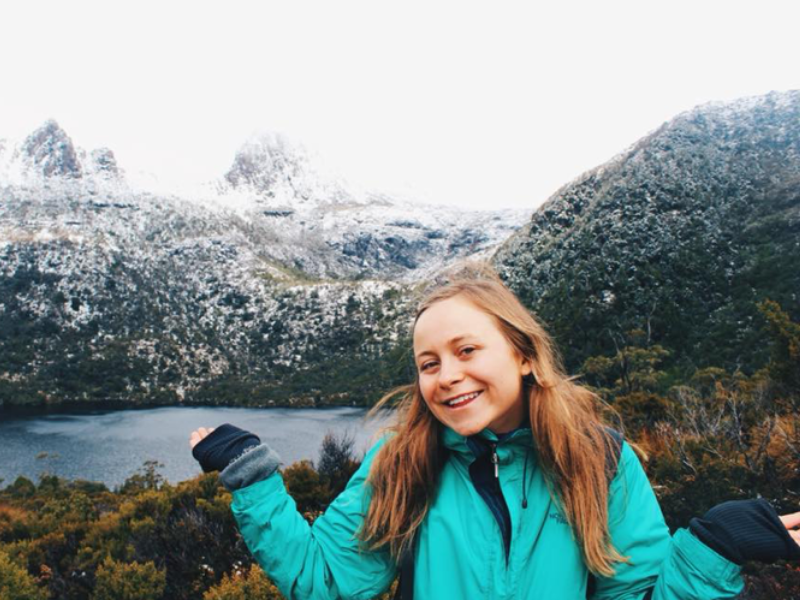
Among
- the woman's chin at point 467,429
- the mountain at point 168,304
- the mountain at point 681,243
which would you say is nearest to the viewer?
the woman's chin at point 467,429

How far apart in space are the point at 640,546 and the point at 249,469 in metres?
1.18

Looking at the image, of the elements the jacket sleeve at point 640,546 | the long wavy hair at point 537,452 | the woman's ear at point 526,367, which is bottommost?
the jacket sleeve at point 640,546

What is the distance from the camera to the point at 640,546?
143cm

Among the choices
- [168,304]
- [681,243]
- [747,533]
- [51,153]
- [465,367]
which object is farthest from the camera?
[51,153]

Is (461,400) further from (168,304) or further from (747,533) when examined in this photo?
(168,304)

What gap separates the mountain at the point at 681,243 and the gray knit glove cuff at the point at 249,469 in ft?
81.3

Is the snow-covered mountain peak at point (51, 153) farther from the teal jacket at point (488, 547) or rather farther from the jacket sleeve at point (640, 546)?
the jacket sleeve at point (640, 546)

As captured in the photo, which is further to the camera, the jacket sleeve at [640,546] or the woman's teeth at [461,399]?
the woman's teeth at [461,399]

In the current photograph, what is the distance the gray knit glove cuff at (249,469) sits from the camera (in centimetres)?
130

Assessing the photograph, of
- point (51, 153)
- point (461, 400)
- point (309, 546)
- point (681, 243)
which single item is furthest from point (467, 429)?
point (51, 153)

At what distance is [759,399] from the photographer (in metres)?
9.69

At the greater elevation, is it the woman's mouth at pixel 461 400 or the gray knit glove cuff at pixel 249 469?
the woman's mouth at pixel 461 400

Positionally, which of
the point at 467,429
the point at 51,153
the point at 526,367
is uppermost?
the point at 51,153

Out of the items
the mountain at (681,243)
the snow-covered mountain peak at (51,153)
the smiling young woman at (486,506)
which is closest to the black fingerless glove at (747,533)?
the smiling young woman at (486,506)
